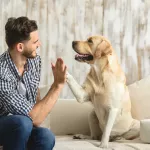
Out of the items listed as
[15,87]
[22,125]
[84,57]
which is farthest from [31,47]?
[84,57]

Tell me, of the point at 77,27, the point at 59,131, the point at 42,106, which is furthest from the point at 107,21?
the point at 42,106

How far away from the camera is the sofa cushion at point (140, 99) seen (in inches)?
119

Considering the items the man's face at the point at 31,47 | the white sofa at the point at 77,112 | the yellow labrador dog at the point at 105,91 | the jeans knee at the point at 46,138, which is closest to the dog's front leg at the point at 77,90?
the yellow labrador dog at the point at 105,91

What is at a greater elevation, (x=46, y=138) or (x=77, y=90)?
(x=77, y=90)

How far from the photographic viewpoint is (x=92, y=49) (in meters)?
2.79

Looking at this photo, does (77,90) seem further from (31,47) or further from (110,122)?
(31,47)

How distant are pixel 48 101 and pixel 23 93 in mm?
167

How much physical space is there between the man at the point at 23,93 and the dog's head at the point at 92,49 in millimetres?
477

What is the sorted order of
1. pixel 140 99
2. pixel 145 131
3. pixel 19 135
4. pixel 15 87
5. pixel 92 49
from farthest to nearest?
pixel 140 99
pixel 92 49
pixel 145 131
pixel 15 87
pixel 19 135

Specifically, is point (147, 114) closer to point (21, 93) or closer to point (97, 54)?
point (97, 54)

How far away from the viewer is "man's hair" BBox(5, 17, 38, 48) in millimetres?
2244

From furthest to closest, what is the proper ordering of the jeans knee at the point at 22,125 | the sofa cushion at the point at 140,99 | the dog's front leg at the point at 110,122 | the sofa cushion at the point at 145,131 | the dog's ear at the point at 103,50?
the sofa cushion at the point at 140,99
the dog's ear at the point at 103,50
the dog's front leg at the point at 110,122
the sofa cushion at the point at 145,131
the jeans knee at the point at 22,125

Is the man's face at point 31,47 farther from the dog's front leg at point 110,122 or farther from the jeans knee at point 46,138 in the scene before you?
the dog's front leg at point 110,122

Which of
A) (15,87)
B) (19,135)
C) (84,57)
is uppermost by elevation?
(84,57)
